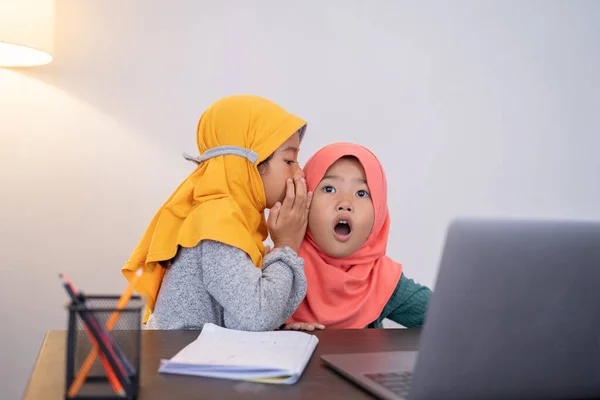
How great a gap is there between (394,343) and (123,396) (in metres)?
0.60

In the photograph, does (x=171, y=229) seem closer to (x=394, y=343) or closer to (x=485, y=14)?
(x=394, y=343)

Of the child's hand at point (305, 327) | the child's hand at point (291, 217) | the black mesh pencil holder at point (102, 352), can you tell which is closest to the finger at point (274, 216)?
the child's hand at point (291, 217)

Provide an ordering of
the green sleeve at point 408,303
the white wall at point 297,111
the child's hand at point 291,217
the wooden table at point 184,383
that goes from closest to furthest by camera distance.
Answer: the wooden table at point 184,383 < the child's hand at point 291,217 < the green sleeve at point 408,303 < the white wall at point 297,111

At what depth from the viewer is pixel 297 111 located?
248cm

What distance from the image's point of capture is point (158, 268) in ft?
4.87

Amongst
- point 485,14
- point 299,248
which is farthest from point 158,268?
point 485,14

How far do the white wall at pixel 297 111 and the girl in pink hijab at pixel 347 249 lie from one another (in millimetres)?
845

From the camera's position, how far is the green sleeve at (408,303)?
1.69 meters

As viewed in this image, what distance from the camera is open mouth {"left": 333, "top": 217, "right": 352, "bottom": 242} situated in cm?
160

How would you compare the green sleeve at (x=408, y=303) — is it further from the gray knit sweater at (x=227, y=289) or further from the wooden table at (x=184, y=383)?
the wooden table at (x=184, y=383)

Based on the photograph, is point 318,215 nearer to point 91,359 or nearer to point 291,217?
point 291,217

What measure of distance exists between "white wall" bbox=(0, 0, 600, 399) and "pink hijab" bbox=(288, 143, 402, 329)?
0.84m

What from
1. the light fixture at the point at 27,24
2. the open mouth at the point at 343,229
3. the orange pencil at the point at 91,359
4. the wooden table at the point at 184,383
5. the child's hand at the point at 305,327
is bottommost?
the child's hand at the point at 305,327

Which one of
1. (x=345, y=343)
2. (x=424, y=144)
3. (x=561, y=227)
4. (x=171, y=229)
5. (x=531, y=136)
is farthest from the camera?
(x=531, y=136)
